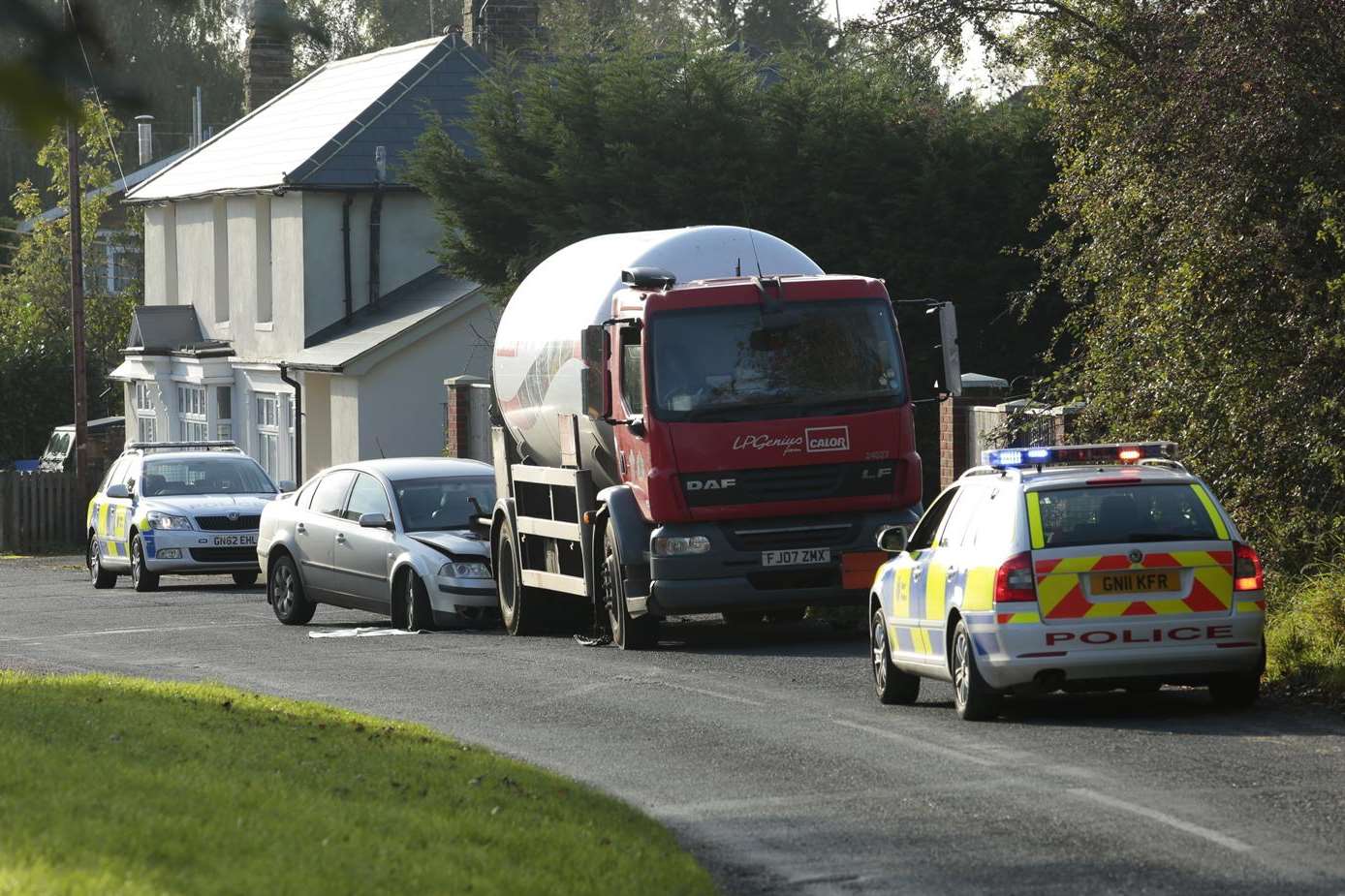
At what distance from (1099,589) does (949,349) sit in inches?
257

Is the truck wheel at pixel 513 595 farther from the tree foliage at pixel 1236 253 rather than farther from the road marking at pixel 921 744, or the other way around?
the road marking at pixel 921 744

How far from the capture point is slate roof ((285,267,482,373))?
37.6m

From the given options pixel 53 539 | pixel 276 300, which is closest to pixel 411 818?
pixel 276 300

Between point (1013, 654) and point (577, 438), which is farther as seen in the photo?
point (577, 438)

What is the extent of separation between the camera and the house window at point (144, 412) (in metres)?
48.2

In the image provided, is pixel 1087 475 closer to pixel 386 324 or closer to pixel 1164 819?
pixel 1164 819

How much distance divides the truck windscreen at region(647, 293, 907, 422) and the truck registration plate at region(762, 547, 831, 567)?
109 cm

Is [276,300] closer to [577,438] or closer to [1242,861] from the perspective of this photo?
[577,438]

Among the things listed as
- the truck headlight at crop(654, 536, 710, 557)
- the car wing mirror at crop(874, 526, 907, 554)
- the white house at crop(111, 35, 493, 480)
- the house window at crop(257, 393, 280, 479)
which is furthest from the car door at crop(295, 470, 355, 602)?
the house window at crop(257, 393, 280, 479)

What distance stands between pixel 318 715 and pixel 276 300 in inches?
1178

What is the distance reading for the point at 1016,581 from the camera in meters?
12.4

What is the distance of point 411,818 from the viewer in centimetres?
870

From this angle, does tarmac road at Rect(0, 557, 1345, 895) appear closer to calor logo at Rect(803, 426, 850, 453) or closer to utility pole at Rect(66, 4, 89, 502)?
calor logo at Rect(803, 426, 850, 453)

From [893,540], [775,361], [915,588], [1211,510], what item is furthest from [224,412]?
[1211,510]
